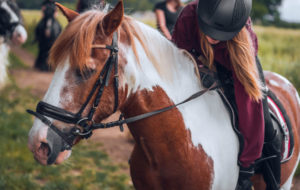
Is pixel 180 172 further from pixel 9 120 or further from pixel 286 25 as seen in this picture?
pixel 286 25

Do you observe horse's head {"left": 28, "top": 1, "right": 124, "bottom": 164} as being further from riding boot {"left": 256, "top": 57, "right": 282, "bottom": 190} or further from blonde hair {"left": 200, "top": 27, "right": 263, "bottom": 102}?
riding boot {"left": 256, "top": 57, "right": 282, "bottom": 190}

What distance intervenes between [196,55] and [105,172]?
3.11 meters

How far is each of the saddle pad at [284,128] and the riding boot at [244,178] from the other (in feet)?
1.74

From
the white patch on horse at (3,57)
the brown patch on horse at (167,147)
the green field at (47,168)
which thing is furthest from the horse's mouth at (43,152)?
the white patch on horse at (3,57)

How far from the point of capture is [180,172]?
83.0 inches

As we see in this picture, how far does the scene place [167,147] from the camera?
2.11 m

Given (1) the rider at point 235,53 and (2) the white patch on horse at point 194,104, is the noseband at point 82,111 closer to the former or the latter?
(2) the white patch on horse at point 194,104

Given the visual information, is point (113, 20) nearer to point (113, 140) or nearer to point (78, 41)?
point (78, 41)

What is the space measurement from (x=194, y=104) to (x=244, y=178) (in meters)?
0.70

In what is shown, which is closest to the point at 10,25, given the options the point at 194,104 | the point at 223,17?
the point at 194,104

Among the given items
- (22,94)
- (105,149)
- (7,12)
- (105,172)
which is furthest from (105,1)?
(22,94)

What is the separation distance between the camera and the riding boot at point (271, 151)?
239cm

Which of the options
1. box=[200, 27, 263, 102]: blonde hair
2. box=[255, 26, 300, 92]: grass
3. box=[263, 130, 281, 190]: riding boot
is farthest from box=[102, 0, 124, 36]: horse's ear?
box=[255, 26, 300, 92]: grass

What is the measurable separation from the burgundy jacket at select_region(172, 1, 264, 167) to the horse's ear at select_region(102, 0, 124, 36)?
0.67m
